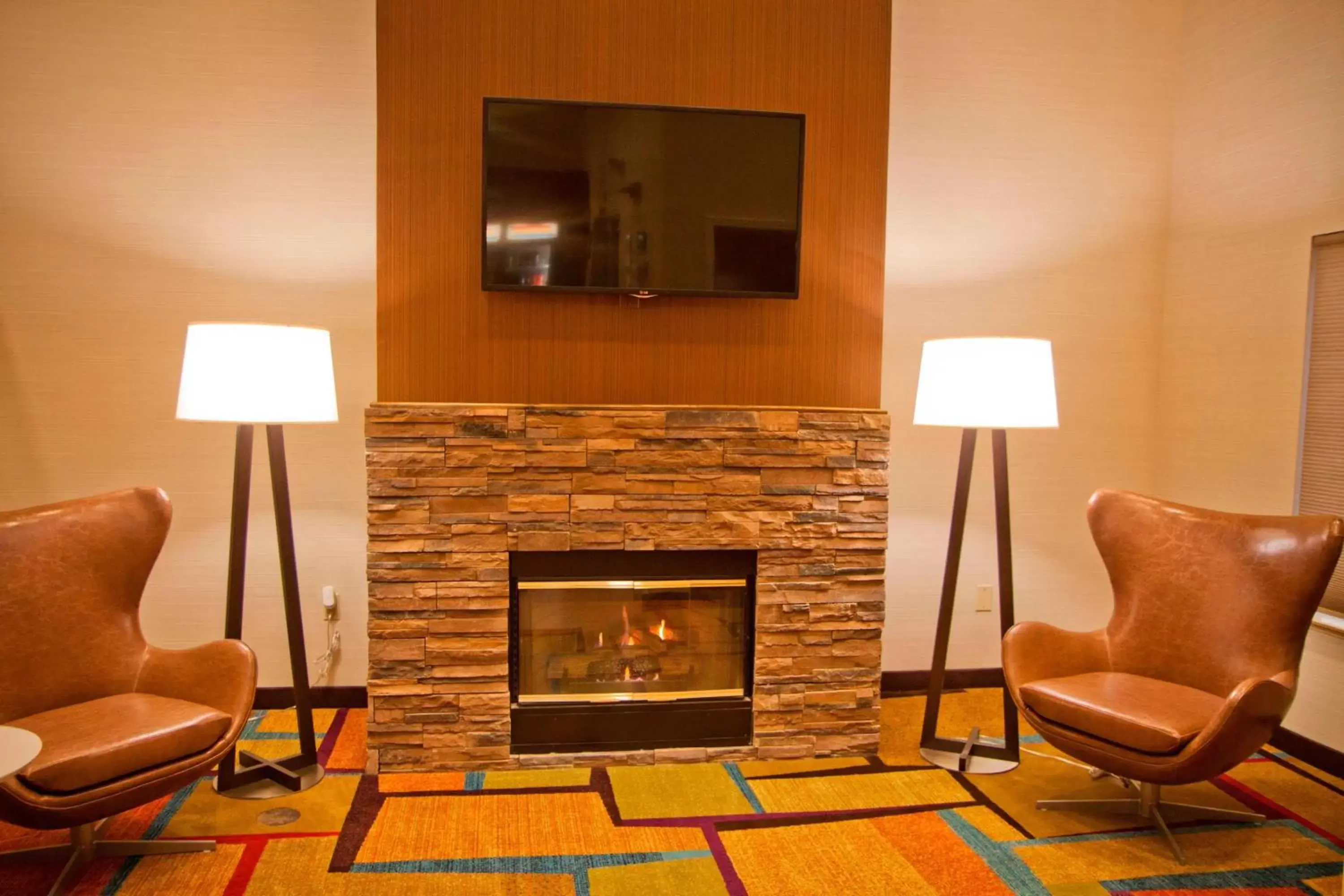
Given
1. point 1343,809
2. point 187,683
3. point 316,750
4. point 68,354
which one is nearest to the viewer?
point 187,683

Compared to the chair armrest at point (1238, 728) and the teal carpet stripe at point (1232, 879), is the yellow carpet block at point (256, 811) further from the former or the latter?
the chair armrest at point (1238, 728)

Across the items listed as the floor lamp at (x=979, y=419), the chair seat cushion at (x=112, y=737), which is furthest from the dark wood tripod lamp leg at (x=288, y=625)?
the floor lamp at (x=979, y=419)

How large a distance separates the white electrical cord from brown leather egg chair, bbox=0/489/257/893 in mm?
770

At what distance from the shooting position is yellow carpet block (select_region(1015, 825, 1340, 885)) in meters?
2.32

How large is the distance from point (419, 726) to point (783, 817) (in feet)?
4.05

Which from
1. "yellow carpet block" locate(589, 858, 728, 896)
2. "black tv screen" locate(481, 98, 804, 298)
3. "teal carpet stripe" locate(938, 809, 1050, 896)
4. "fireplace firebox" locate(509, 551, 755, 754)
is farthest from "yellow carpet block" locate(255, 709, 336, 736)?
"teal carpet stripe" locate(938, 809, 1050, 896)

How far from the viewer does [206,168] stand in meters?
3.13

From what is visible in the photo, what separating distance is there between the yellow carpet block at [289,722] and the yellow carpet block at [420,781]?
1.58ft

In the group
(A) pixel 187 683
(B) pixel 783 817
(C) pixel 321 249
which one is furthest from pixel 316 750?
(C) pixel 321 249

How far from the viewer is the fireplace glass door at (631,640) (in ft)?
9.57

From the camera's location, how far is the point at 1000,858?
2.37 metres

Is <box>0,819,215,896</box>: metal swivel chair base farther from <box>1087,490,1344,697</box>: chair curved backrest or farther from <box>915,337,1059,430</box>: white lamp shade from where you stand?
<box>1087,490,1344,697</box>: chair curved backrest

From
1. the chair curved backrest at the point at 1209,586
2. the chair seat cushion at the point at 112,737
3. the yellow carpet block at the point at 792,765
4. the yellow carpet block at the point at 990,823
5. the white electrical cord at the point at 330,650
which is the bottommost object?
the yellow carpet block at the point at 792,765

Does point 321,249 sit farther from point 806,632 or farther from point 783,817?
point 783,817
